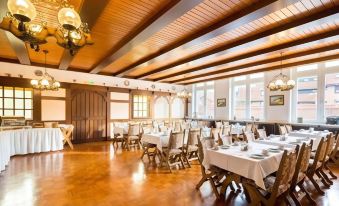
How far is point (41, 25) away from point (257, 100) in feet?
28.7

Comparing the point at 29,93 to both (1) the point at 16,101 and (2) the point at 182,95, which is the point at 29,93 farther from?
(2) the point at 182,95

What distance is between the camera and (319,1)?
295 cm

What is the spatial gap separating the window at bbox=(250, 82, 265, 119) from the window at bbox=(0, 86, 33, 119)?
955 cm

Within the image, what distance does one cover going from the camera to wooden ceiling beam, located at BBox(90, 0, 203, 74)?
2.81 meters

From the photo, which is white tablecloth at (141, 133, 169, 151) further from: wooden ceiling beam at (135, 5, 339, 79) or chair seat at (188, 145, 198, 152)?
wooden ceiling beam at (135, 5, 339, 79)

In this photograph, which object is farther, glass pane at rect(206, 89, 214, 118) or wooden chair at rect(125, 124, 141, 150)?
glass pane at rect(206, 89, 214, 118)

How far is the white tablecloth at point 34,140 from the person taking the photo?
590 centimetres

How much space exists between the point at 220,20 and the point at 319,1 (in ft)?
4.89

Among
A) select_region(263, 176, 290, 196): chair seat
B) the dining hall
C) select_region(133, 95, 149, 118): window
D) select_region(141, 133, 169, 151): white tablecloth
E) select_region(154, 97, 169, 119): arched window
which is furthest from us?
select_region(154, 97, 169, 119): arched window

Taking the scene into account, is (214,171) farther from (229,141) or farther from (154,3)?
(154,3)

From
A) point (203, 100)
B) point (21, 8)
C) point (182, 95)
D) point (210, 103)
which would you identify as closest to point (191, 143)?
point (182, 95)

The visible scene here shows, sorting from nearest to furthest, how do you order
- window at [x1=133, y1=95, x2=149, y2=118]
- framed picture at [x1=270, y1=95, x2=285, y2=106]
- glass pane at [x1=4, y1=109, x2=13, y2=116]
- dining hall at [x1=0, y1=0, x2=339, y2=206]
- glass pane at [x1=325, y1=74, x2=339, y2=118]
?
dining hall at [x1=0, y1=0, x2=339, y2=206], glass pane at [x1=325, y1=74, x2=339, y2=118], glass pane at [x1=4, y1=109, x2=13, y2=116], framed picture at [x1=270, y1=95, x2=285, y2=106], window at [x1=133, y1=95, x2=149, y2=118]

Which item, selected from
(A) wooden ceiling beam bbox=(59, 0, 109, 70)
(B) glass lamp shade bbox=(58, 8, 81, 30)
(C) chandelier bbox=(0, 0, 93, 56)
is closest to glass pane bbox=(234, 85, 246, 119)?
(A) wooden ceiling beam bbox=(59, 0, 109, 70)

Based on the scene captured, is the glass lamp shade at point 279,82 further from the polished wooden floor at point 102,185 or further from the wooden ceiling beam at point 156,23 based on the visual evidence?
the wooden ceiling beam at point 156,23
